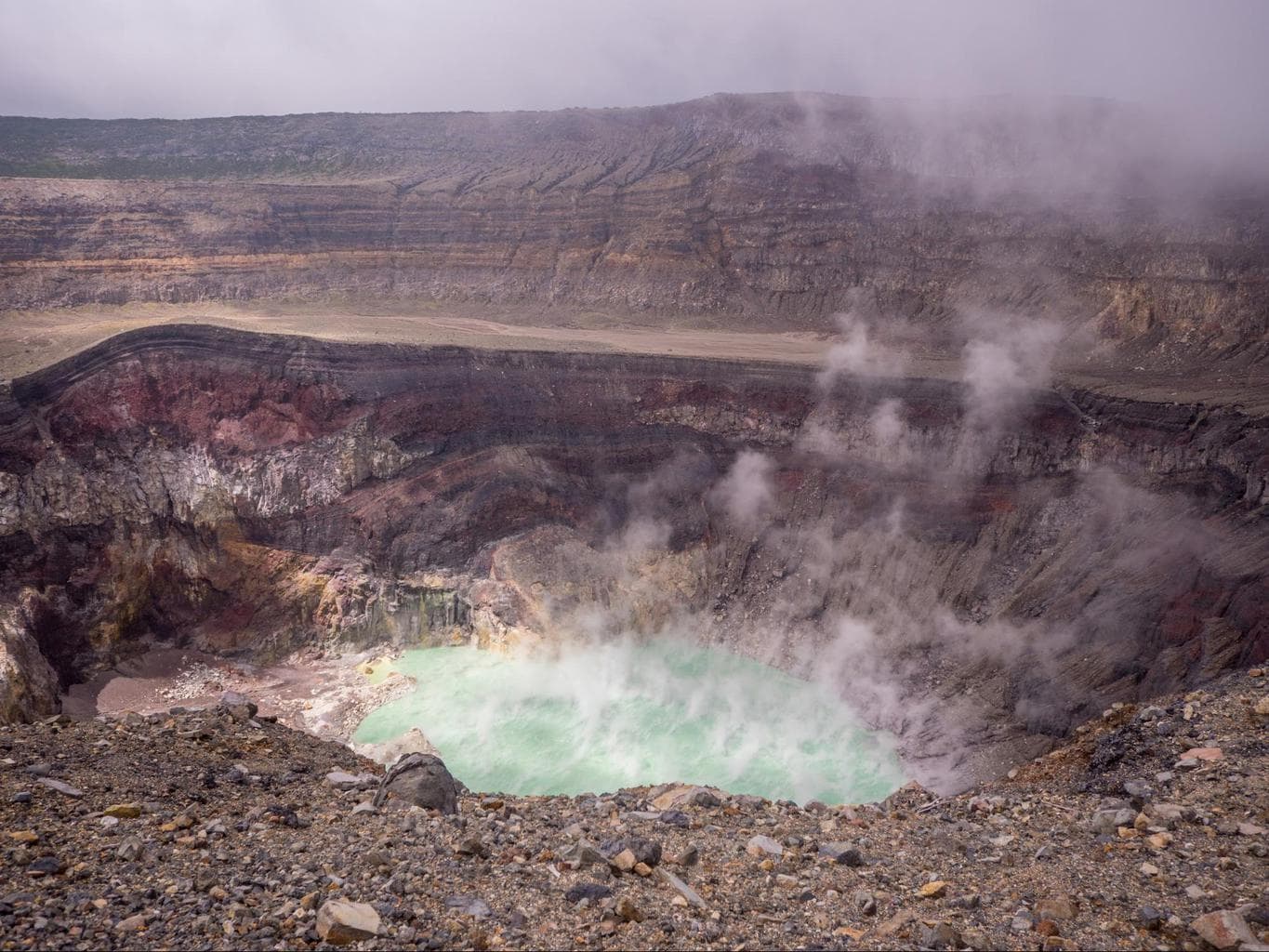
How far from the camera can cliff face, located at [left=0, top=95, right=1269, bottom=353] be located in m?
36.1

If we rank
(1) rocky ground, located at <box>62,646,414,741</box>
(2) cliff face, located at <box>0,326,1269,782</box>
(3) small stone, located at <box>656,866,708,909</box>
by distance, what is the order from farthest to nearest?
(2) cliff face, located at <box>0,326,1269,782</box> → (1) rocky ground, located at <box>62,646,414,741</box> → (3) small stone, located at <box>656,866,708,909</box>

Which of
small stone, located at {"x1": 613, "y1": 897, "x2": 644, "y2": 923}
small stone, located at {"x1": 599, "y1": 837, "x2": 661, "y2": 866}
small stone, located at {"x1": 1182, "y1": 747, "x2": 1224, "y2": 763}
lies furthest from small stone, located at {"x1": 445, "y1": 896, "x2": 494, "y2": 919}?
small stone, located at {"x1": 1182, "y1": 747, "x2": 1224, "y2": 763}

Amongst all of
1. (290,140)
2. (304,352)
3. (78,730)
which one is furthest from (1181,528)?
(290,140)

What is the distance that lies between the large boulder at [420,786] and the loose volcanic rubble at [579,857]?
5 cm

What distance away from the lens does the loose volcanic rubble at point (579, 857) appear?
7.62 m

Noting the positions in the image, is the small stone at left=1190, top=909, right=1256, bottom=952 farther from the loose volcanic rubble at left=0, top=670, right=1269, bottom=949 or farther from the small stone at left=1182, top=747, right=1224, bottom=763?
the small stone at left=1182, top=747, right=1224, bottom=763

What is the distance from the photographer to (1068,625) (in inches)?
970

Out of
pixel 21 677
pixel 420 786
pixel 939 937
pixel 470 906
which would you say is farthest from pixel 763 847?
pixel 21 677

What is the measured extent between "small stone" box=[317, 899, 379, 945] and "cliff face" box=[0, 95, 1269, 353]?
35.9 m

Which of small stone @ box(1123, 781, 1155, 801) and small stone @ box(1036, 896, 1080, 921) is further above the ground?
small stone @ box(1036, 896, 1080, 921)

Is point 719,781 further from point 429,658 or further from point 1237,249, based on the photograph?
point 1237,249

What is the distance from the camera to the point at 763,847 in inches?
414

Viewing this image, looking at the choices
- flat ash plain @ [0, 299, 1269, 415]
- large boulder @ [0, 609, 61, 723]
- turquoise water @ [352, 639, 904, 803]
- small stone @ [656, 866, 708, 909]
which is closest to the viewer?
small stone @ [656, 866, 708, 909]

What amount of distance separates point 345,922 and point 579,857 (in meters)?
2.91
